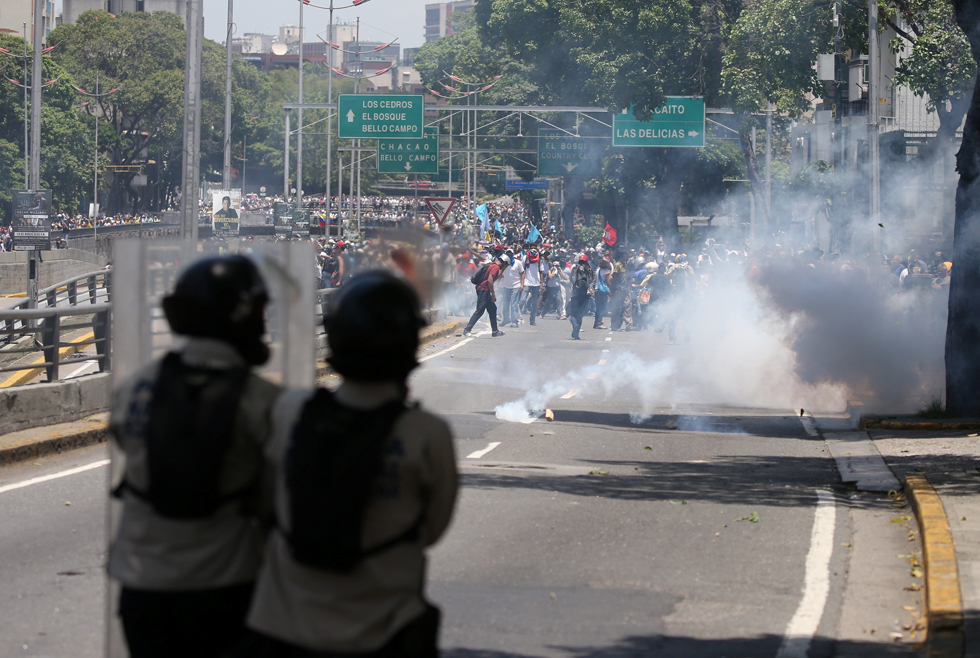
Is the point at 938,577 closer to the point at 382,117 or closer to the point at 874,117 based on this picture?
the point at 874,117

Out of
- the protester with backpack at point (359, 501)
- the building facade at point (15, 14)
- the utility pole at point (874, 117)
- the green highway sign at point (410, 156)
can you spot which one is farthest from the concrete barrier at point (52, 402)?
the building facade at point (15, 14)

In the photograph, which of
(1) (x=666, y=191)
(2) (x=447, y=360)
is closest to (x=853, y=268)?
(2) (x=447, y=360)

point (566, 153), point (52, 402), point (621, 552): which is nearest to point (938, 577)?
point (621, 552)

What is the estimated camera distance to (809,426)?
14.5 meters

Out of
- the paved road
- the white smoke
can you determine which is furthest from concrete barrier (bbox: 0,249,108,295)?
the paved road

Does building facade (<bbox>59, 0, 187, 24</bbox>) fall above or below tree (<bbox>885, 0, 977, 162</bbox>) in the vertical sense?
above

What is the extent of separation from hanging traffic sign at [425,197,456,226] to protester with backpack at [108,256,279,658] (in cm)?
1707

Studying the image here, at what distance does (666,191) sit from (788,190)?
20.4 feet

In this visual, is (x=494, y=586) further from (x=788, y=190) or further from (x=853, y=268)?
(x=788, y=190)

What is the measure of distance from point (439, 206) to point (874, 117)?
1026 cm

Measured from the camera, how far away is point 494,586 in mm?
6641

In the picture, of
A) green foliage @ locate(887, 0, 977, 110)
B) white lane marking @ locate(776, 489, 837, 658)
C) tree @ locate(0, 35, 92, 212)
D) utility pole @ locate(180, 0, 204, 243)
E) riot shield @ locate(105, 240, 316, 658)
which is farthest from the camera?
tree @ locate(0, 35, 92, 212)

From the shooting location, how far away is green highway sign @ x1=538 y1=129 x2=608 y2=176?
44031 mm

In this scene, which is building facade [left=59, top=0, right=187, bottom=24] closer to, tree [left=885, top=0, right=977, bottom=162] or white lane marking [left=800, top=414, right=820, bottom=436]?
tree [left=885, top=0, right=977, bottom=162]
